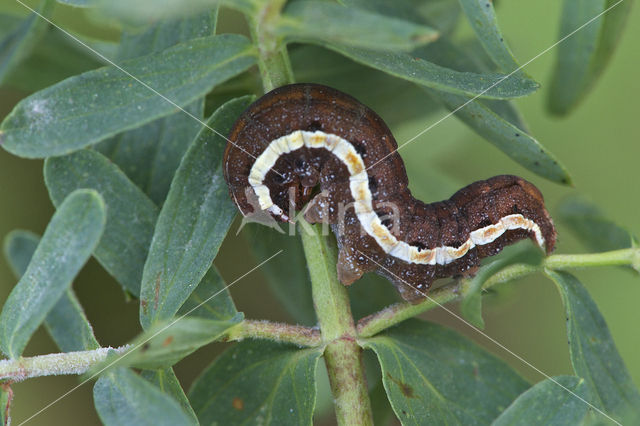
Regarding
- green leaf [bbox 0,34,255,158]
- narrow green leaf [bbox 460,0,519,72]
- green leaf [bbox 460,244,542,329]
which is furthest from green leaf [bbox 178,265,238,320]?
narrow green leaf [bbox 460,0,519,72]

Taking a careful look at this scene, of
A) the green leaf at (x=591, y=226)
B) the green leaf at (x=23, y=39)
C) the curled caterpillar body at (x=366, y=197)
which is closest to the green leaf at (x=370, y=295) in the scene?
the curled caterpillar body at (x=366, y=197)

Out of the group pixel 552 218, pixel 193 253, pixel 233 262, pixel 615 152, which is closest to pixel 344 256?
pixel 193 253

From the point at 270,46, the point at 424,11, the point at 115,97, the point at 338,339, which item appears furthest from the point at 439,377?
the point at 424,11

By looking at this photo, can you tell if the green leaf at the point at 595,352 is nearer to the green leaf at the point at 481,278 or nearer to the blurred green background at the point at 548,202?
the green leaf at the point at 481,278

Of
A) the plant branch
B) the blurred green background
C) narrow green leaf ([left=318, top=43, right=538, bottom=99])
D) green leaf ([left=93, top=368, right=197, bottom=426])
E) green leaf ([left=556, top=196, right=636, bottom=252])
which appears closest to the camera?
green leaf ([left=93, top=368, right=197, bottom=426])

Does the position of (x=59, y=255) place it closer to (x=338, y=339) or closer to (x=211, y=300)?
(x=211, y=300)

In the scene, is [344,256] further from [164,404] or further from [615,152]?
[615,152]

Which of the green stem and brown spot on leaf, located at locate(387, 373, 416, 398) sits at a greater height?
the green stem

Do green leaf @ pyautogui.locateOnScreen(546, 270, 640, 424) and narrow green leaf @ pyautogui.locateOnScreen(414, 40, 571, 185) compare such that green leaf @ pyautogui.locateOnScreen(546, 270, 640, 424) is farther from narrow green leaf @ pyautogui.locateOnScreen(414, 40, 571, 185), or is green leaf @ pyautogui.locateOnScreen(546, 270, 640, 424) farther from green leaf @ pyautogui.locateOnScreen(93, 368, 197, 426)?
green leaf @ pyautogui.locateOnScreen(93, 368, 197, 426)
